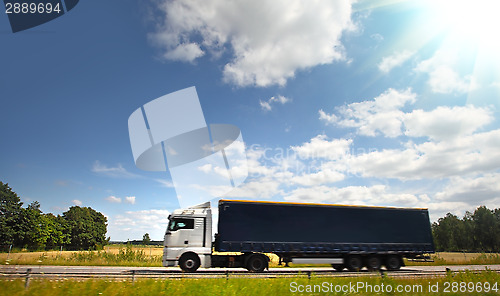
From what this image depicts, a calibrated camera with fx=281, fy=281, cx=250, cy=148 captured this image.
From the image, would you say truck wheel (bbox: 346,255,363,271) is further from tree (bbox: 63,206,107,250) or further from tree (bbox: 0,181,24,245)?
tree (bbox: 63,206,107,250)

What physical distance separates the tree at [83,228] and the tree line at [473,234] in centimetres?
10286

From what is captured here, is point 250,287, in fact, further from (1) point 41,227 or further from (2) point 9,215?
(1) point 41,227

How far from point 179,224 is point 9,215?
193 ft

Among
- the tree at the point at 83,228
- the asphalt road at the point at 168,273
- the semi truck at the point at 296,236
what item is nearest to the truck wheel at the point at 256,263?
the semi truck at the point at 296,236

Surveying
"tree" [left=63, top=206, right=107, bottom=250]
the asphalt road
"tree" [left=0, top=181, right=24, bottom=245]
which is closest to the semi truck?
the asphalt road

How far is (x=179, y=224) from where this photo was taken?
50.0ft

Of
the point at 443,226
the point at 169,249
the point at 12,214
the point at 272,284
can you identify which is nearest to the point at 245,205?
the point at 169,249

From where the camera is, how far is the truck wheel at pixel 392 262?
56.6 ft

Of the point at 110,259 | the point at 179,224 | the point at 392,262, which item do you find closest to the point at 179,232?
the point at 179,224

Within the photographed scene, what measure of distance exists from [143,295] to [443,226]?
116048 millimetres

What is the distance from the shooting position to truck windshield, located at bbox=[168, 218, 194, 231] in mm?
15172

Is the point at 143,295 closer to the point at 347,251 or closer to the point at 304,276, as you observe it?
the point at 304,276

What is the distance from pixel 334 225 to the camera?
16.7 meters

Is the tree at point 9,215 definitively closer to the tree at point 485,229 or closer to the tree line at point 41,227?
the tree line at point 41,227
